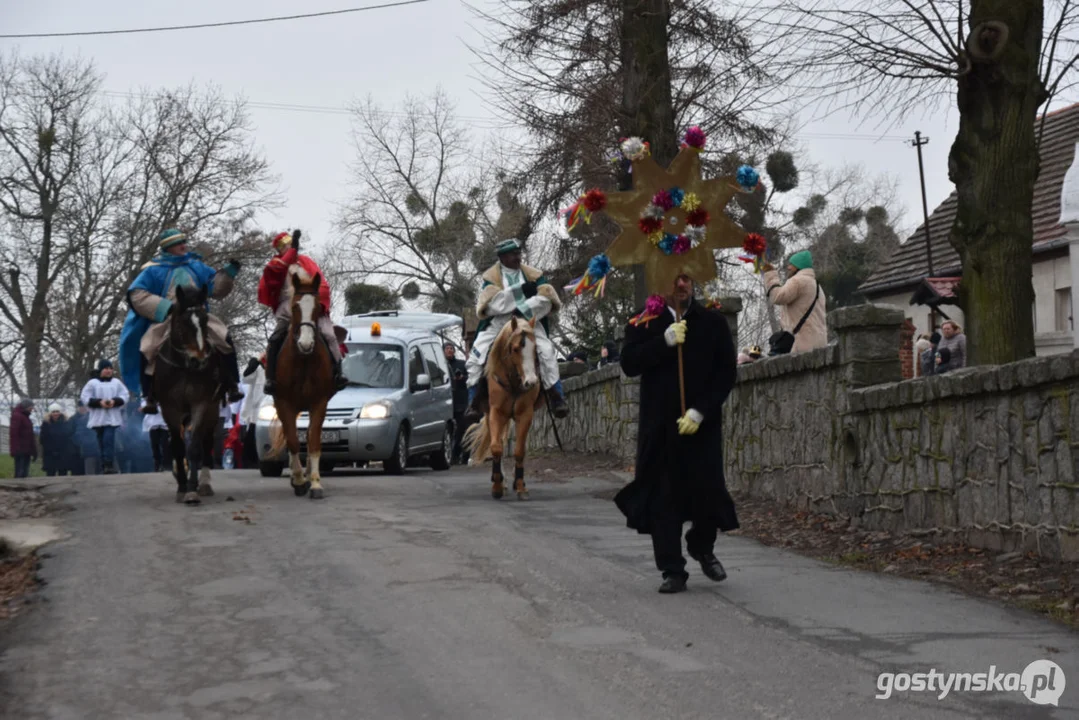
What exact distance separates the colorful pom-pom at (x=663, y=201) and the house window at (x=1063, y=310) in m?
24.7

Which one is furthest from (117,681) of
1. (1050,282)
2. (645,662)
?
(1050,282)

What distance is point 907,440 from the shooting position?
12.2 m

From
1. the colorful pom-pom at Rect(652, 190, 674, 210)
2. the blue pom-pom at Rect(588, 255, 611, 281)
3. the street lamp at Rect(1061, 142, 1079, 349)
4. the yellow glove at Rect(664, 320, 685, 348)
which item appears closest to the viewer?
the yellow glove at Rect(664, 320, 685, 348)

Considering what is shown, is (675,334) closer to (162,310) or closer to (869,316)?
(869,316)

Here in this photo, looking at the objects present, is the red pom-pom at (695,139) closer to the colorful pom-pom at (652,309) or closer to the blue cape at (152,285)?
the colorful pom-pom at (652,309)

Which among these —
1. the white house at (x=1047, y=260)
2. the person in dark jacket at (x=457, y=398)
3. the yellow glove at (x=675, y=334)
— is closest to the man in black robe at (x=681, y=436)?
the yellow glove at (x=675, y=334)

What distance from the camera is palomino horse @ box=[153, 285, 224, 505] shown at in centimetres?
1501

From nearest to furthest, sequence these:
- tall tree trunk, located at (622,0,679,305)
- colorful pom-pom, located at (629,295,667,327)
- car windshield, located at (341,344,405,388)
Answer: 1. colorful pom-pom, located at (629,295,667,327)
2. car windshield, located at (341,344,405,388)
3. tall tree trunk, located at (622,0,679,305)

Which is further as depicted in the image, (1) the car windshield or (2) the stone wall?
(1) the car windshield

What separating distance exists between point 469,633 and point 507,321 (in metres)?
8.69

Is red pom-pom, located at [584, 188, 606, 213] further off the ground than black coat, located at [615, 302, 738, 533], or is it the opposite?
Answer: red pom-pom, located at [584, 188, 606, 213]

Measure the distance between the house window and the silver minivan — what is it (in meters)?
16.2

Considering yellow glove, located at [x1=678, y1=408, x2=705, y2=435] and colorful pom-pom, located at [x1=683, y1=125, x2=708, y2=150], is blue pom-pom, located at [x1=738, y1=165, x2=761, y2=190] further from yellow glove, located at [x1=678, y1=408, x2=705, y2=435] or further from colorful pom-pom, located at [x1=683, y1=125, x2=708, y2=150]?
yellow glove, located at [x1=678, y1=408, x2=705, y2=435]

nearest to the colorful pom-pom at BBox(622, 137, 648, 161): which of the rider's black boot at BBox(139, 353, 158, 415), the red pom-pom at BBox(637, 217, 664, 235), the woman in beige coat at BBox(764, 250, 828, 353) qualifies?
the red pom-pom at BBox(637, 217, 664, 235)
